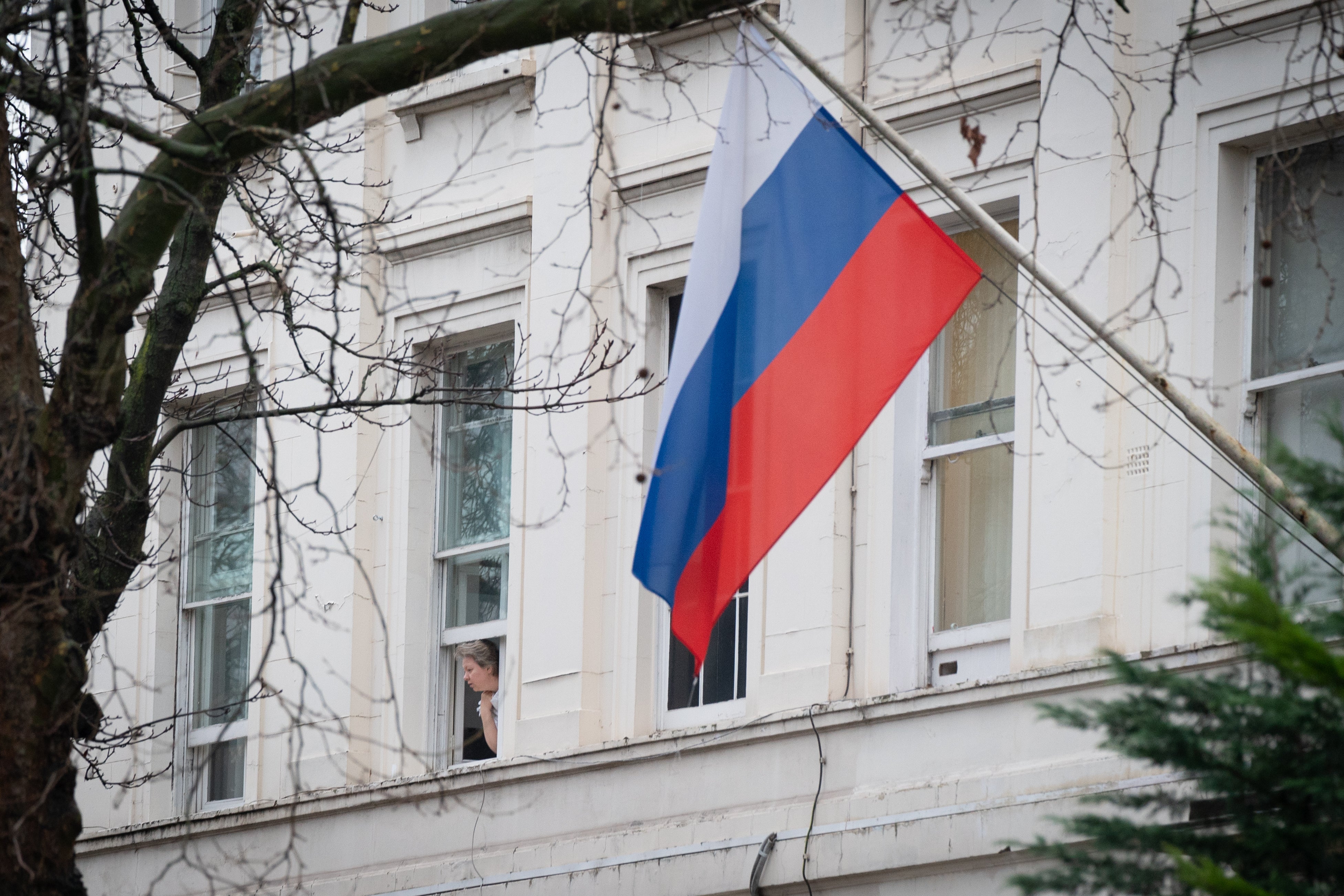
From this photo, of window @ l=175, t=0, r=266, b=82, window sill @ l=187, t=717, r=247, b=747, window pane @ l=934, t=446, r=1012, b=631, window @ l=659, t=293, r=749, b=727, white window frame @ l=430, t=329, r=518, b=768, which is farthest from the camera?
window @ l=175, t=0, r=266, b=82

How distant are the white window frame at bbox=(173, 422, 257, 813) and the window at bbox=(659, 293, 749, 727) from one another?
3828 millimetres

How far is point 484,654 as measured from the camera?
15352 mm

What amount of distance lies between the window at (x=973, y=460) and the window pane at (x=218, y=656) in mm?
6496

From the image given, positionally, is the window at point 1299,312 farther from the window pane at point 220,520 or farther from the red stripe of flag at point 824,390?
the window pane at point 220,520

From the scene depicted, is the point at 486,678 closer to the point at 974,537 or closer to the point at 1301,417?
the point at 974,537

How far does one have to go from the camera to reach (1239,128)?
11422 mm

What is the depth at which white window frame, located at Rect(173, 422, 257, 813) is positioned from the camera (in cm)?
1688

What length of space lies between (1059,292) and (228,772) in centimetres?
995

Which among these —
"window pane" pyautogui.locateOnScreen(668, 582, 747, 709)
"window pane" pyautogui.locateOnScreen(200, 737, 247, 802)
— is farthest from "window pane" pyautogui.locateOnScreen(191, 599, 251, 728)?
"window pane" pyautogui.locateOnScreen(668, 582, 747, 709)

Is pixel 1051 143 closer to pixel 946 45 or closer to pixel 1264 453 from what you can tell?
pixel 946 45

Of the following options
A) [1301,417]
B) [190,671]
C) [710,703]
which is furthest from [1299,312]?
[190,671]

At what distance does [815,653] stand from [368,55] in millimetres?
5362

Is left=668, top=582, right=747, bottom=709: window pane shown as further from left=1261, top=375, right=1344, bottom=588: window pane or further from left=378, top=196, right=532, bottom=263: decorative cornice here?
left=1261, top=375, right=1344, bottom=588: window pane

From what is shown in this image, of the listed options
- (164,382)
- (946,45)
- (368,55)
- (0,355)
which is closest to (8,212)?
(0,355)
